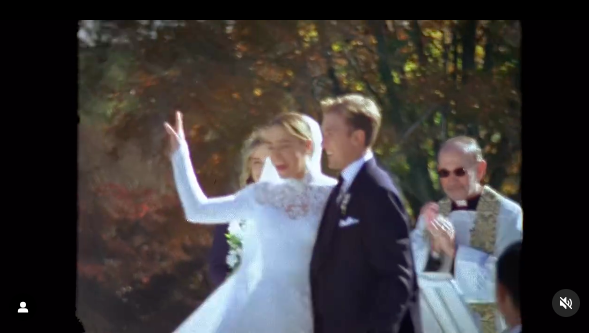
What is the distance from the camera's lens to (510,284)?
369 cm

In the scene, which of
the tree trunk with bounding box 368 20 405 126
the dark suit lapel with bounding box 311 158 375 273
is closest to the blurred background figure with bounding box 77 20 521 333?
the tree trunk with bounding box 368 20 405 126

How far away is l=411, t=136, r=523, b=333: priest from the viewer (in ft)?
12.0

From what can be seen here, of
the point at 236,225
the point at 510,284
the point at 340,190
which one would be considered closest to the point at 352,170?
the point at 340,190

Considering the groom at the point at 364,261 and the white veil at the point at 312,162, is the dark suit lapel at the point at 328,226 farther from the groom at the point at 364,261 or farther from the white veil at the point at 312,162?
the white veil at the point at 312,162

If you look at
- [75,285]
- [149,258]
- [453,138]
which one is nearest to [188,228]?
[149,258]

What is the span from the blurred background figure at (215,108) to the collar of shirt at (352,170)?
0.12ft

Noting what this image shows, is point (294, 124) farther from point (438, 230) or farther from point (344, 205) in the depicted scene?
point (438, 230)

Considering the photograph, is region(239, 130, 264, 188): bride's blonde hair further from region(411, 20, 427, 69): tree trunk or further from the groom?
region(411, 20, 427, 69): tree trunk

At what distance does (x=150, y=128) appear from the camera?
12.3 ft

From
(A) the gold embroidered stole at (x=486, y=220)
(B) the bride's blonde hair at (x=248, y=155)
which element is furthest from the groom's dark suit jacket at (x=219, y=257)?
(A) the gold embroidered stole at (x=486, y=220)

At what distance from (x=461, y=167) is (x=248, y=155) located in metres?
0.65

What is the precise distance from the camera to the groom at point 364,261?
357 cm

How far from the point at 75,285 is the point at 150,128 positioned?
0.54 metres

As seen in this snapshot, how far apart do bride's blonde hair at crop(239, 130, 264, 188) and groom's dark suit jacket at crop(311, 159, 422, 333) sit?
274mm
